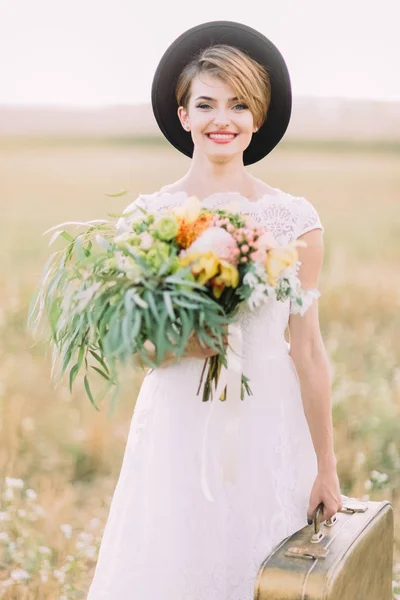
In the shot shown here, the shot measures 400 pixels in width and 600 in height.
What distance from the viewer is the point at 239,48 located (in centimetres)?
296

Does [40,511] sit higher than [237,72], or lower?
lower

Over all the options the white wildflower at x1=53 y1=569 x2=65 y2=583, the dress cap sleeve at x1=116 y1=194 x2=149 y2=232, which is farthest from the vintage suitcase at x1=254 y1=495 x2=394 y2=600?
the white wildflower at x1=53 y1=569 x2=65 y2=583

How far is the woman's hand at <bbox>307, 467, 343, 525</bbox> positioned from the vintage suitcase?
0.07ft

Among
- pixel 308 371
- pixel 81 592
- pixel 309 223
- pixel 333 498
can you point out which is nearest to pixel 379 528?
pixel 333 498

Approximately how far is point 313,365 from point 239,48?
1014 millimetres

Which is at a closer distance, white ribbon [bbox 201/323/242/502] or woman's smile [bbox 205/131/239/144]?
white ribbon [bbox 201/323/242/502]

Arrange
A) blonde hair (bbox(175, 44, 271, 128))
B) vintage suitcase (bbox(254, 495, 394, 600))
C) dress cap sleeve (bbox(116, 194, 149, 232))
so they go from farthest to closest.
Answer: blonde hair (bbox(175, 44, 271, 128)), dress cap sleeve (bbox(116, 194, 149, 232)), vintage suitcase (bbox(254, 495, 394, 600))

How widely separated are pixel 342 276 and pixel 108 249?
25.9ft

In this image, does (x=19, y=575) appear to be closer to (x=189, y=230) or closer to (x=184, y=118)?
(x=184, y=118)

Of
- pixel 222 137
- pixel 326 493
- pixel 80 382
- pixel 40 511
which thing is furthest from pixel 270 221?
pixel 80 382

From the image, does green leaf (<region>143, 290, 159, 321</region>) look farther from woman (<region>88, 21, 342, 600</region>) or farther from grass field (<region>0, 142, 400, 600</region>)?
grass field (<region>0, 142, 400, 600</region>)

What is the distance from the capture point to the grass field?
483 cm

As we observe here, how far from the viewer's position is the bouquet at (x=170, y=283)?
7.82 ft

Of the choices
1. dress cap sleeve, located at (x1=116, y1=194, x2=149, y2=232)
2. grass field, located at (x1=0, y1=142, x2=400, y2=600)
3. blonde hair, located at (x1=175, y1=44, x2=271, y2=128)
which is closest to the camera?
dress cap sleeve, located at (x1=116, y1=194, x2=149, y2=232)
